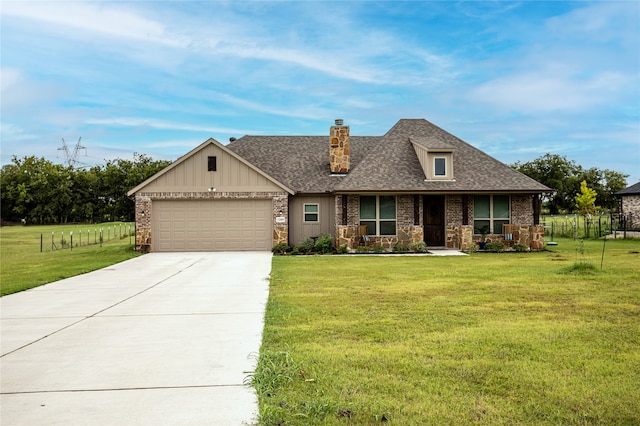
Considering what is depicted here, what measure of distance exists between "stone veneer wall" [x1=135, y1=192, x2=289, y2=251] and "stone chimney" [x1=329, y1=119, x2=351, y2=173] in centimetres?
346

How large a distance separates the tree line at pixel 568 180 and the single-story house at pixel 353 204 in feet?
118

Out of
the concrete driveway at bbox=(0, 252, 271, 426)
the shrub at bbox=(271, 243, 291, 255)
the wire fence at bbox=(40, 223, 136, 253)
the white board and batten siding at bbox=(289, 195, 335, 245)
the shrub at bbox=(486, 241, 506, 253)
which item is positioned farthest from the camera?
the wire fence at bbox=(40, 223, 136, 253)

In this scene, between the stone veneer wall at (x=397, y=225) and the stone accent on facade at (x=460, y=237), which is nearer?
the stone accent on facade at (x=460, y=237)

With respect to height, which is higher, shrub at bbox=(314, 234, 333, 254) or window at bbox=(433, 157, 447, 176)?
window at bbox=(433, 157, 447, 176)

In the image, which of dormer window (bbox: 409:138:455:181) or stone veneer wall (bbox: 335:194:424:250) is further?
dormer window (bbox: 409:138:455:181)

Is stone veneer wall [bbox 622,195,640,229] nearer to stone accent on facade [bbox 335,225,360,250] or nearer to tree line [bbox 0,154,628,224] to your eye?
tree line [bbox 0,154,628,224]

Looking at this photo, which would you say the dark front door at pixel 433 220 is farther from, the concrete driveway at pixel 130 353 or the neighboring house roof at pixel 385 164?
the concrete driveway at pixel 130 353

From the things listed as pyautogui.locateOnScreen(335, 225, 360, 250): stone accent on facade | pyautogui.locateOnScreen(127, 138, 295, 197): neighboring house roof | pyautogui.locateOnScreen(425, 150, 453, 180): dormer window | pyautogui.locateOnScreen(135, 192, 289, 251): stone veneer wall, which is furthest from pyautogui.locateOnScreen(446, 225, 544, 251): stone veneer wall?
pyautogui.locateOnScreen(127, 138, 295, 197): neighboring house roof

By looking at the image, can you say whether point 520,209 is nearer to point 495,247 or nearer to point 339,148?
point 495,247

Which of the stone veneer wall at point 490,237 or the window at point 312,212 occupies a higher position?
the window at point 312,212

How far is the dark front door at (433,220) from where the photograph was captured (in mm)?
23391

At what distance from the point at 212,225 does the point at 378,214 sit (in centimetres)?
752

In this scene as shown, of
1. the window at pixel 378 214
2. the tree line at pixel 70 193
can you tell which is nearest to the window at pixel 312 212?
the window at pixel 378 214

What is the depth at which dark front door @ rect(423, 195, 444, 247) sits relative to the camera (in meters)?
23.4
